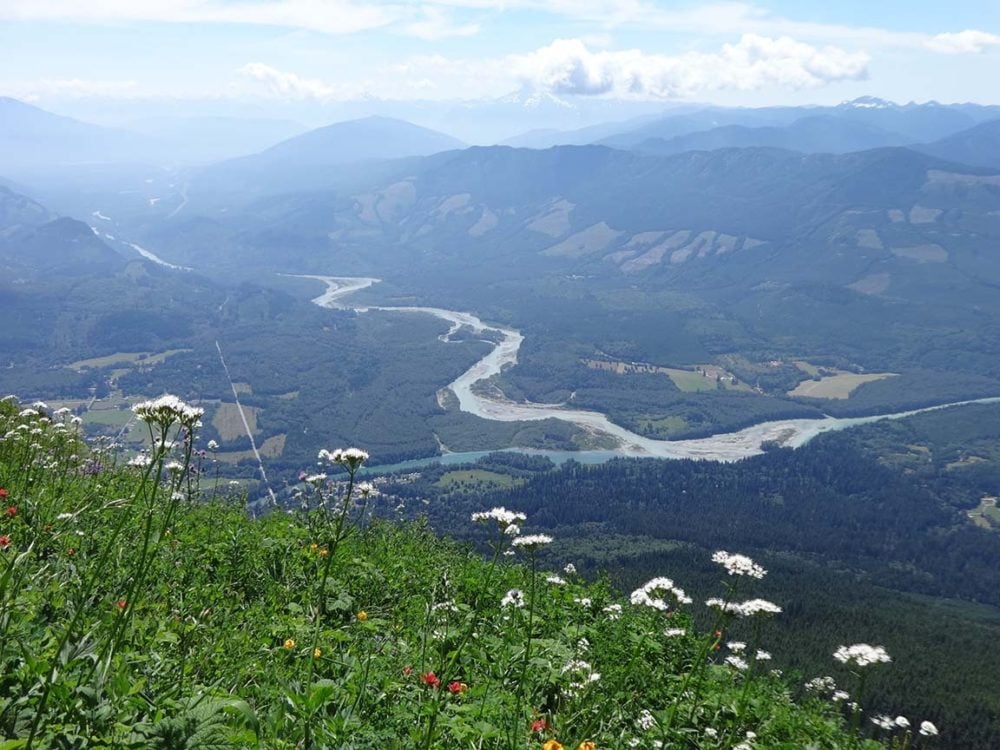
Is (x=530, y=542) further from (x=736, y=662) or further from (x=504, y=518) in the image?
(x=736, y=662)

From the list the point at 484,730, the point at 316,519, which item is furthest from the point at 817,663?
the point at 484,730

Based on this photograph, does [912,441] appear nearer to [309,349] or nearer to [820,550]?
[820,550]

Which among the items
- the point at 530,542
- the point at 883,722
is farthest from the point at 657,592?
the point at 883,722

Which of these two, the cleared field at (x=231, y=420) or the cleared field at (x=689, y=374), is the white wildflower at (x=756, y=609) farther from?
the cleared field at (x=689, y=374)

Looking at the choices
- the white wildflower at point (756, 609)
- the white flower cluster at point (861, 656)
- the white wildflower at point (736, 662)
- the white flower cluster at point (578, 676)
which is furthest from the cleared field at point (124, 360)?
the white flower cluster at point (861, 656)

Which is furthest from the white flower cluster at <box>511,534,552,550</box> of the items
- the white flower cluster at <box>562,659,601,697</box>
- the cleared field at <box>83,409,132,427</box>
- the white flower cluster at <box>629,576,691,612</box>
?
the cleared field at <box>83,409,132,427</box>

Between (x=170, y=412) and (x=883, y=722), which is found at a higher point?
(x=170, y=412)
